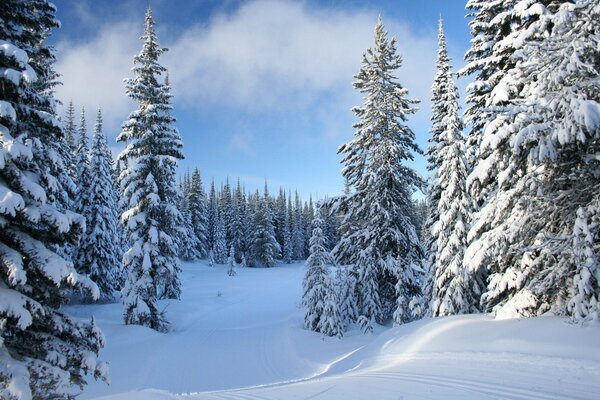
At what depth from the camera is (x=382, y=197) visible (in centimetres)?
1820

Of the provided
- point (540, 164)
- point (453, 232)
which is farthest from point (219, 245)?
point (540, 164)

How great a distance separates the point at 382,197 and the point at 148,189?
12545 mm

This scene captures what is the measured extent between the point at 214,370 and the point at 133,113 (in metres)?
14.5

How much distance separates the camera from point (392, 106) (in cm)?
1897

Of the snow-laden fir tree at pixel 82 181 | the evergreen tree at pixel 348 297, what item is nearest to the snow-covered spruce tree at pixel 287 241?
the snow-laden fir tree at pixel 82 181

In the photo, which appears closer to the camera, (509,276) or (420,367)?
(420,367)

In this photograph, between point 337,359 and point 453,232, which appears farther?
point 453,232

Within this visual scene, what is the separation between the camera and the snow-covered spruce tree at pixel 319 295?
18.9 meters

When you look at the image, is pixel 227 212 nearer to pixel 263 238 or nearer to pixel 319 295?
pixel 263 238

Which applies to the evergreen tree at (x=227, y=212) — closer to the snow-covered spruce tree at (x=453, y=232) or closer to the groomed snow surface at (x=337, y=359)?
the groomed snow surface at (x=337, y=359)

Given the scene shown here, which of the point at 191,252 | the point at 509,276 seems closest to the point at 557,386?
the point at 509,276

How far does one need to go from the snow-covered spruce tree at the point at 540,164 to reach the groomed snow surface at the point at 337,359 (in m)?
1.05

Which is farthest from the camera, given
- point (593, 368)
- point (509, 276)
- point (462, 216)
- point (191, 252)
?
point (191, 252)

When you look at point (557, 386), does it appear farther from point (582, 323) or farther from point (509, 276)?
point (509, 276)
